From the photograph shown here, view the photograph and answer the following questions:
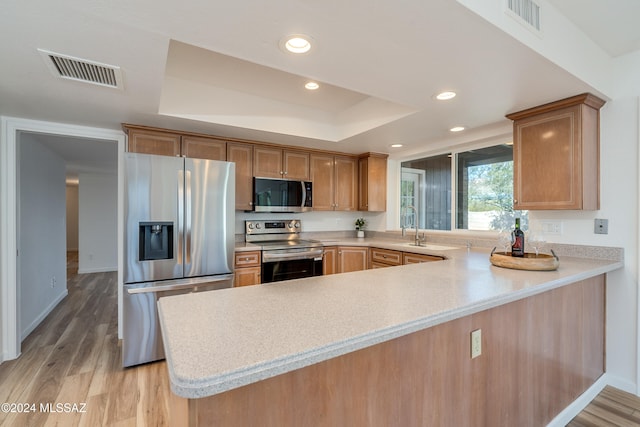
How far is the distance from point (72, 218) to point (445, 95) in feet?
36.0

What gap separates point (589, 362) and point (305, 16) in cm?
284

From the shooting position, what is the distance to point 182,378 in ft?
2.14

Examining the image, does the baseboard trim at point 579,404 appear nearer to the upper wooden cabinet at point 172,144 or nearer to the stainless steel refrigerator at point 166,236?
the stainless steel refrigerator at point 166,236

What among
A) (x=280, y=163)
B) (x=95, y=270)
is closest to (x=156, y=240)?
(x=280, y=163)

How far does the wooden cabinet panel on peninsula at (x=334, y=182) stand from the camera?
12.9 ft

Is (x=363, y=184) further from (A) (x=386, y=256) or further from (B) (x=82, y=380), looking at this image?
(B) (x=82, y=380)

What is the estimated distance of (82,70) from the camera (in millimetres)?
1725

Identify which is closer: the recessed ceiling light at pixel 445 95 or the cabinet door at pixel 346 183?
the recessed ceiling light at pixel 445 95

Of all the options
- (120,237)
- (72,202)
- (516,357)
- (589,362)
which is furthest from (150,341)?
(72,202)

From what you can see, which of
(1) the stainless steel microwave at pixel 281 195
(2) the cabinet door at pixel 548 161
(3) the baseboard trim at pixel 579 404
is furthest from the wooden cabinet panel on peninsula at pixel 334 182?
(3) the baseboard trim at pixel 579 404

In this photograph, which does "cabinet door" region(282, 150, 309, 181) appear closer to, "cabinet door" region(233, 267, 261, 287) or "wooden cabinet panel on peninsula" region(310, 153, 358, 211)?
"wooden cabinet panel on peninsula" region(310, 153, 358, 211)

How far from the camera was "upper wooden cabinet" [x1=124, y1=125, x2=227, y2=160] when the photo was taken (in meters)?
2.78

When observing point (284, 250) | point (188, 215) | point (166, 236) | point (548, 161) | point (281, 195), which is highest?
point (548, 161)

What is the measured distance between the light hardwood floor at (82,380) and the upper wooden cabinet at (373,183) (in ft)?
9.78
